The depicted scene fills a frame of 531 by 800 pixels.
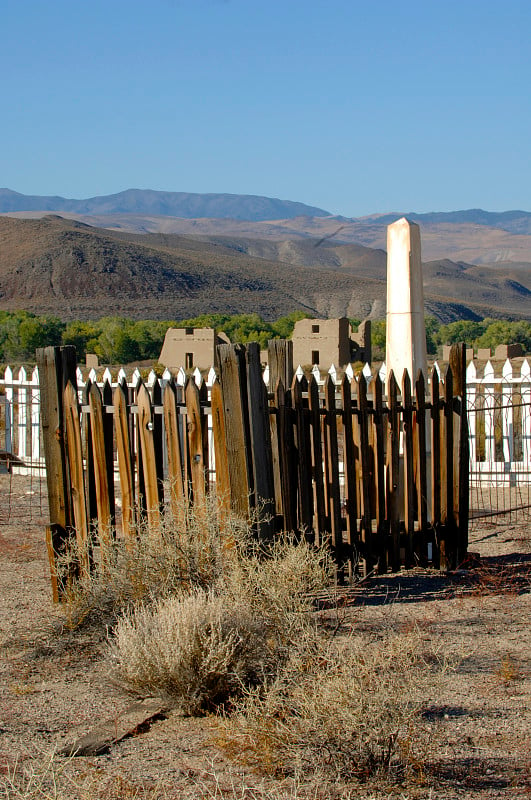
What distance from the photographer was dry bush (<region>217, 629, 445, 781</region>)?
351 centimetres

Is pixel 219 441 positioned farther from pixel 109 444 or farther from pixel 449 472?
pixel 449 472

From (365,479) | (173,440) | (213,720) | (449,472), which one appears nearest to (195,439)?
(173,440)

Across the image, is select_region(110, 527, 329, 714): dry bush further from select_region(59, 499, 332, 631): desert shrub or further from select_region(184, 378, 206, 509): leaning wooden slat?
select_region(184, 378, 206, 509): leaning wooden slat

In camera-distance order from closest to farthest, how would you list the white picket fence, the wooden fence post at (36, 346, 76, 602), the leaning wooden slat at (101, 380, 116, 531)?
the leaning wooden slat at (101, 380, 116, 531) < the wooden fence post at (36, 346, 76, 602) < the white picket fence

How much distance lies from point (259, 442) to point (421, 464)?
156 centimetres

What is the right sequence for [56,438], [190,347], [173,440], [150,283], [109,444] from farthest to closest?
[150,283]
[190,347]
[56,438]
[109,444]
[173,440]

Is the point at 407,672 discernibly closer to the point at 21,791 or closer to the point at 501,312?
the point at 21,791

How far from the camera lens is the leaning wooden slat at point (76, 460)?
6.33 m

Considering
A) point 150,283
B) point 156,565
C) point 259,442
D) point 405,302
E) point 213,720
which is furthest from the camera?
point 150,283

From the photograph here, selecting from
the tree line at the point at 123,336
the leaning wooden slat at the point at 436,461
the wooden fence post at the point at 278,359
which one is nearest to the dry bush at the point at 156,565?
the leaning wooden slat at the point at 436,461

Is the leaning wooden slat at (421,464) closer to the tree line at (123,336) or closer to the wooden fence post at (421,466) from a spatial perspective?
the wooden fence post at (421,466)

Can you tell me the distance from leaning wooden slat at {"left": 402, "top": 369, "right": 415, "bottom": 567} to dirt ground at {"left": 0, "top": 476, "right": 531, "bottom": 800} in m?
0.25

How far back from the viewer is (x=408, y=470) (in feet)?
23.3

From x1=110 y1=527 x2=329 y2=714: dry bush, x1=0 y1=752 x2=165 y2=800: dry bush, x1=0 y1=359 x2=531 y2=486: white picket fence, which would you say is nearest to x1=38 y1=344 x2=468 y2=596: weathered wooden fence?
x1=110 y1=527 x2=329 y2=714: dry bush
